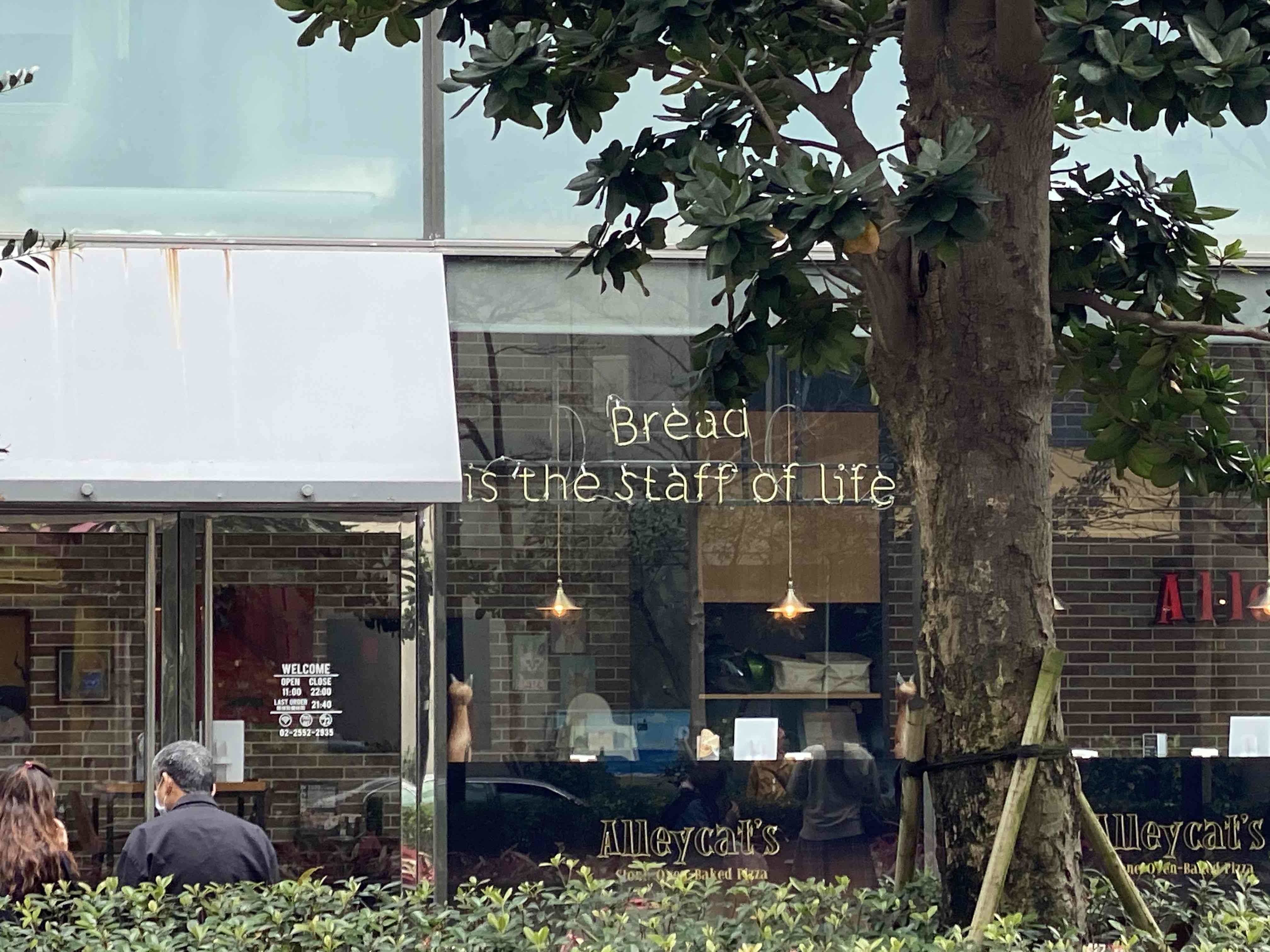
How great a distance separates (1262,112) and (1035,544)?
3.85 feet

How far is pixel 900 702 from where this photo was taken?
8.63m

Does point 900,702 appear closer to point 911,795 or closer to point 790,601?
point 790,601

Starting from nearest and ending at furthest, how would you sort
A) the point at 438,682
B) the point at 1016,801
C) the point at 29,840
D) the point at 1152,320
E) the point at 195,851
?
the point at 1016,801
the point at 1152,320
the point at 195,851
the point at 29,840
the point at 438,682

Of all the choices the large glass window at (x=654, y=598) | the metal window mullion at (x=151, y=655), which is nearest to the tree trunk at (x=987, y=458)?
the large glass window at (x=654, y=598)

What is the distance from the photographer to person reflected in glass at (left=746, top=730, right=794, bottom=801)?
28.1ft

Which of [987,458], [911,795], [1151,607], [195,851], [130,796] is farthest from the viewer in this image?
[1151,607]

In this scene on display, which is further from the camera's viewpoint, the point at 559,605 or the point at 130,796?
the point at 559,605

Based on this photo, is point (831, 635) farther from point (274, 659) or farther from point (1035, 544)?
point (1035, 544)

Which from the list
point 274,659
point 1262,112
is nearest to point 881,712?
point 274,659

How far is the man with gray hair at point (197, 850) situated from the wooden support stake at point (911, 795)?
6.93 feet

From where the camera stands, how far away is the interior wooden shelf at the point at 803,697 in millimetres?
8578

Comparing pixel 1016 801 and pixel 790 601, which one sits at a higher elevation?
pixel 790 601

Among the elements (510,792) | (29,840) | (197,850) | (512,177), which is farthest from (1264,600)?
(29,840)

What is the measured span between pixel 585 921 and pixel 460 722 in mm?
4556
